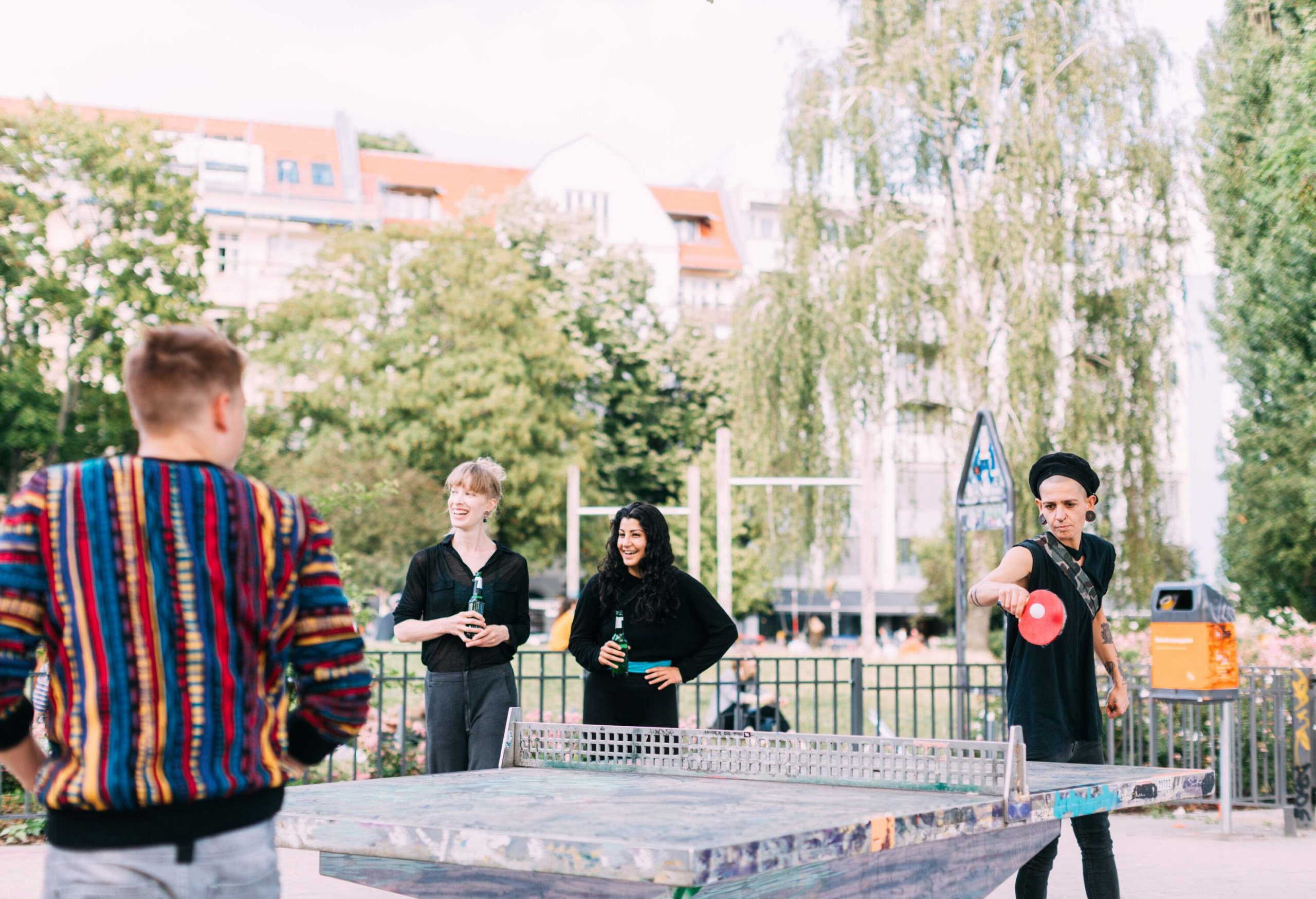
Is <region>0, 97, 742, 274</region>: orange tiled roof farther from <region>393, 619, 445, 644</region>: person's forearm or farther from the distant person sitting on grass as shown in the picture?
<region>393, 619, 445, 644</region>: person's forearm

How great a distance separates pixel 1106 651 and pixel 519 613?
2.70 m

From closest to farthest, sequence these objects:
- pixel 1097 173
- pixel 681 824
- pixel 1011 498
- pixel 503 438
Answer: pixel 681 824
pixel 1011 498
pixel 1097 173
pixel 503 438

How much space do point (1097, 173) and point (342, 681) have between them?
19481 mm

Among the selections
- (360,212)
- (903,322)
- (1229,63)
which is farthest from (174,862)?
(360,212)

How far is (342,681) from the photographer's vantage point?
8.66ft

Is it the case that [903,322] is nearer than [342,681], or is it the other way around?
[342,681]

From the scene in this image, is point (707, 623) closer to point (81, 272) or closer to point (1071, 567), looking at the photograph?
point (1071, 567)

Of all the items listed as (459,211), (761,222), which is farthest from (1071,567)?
(761,222)

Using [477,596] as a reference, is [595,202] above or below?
above

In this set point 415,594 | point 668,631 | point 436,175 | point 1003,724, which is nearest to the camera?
point 668,631

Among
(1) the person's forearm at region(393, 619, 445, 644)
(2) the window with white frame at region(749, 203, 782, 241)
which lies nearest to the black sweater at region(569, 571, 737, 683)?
(1) the person's forearm at region(393, 619, 445, 644)

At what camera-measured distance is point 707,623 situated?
21.8ft

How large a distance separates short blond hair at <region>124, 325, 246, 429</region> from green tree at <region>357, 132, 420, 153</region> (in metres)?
70.0

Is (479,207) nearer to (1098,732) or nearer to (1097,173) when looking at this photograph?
(1097,173)
